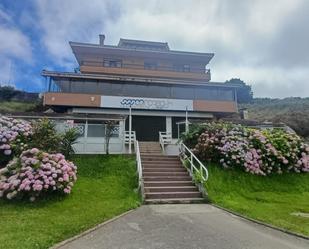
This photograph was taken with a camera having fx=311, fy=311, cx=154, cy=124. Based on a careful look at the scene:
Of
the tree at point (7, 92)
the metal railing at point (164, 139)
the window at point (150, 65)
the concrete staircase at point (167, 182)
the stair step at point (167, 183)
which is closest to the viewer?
the concrete staircase at point (167, 182)

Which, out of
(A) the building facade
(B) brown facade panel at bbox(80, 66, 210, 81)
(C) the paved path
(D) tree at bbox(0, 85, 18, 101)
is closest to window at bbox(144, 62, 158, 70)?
(B) brown facade panel at bbox(80, 66, 210, 81)

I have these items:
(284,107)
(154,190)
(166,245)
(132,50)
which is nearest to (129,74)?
(132,50)

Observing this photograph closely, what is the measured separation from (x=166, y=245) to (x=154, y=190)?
5.76 meters

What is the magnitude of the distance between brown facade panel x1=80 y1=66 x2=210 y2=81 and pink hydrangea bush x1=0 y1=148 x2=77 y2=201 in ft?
62.6

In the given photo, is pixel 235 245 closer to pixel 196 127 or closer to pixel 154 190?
pixel 154 190

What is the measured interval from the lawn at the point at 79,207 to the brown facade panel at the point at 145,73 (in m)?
15.6

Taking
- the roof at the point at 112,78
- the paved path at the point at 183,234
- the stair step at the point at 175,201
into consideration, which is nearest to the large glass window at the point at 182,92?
the roof at the point at 112,78

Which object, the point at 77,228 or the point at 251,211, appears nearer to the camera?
the point at 77,228

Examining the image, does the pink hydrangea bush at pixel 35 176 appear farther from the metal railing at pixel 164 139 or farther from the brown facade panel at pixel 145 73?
the brown facade panel at pixel 145 73

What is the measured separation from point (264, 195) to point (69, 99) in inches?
647

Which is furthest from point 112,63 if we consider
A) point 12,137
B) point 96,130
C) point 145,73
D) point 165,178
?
point 165,178

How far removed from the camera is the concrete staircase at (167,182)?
36.8ft

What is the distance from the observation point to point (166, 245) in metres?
6.03

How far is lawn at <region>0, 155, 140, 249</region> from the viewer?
6426 millimetres
